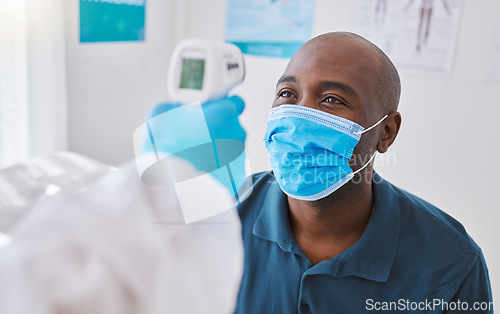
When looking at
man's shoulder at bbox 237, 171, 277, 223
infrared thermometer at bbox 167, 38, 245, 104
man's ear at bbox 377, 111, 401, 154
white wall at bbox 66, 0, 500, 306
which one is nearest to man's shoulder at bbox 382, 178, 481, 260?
man's ear at bbox 377, 111, 401, 154

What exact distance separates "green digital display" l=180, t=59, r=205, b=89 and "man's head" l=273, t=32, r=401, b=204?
77 cm

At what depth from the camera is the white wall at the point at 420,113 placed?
2.27 m

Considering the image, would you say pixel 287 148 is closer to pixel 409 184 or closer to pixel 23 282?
pixel 23 282

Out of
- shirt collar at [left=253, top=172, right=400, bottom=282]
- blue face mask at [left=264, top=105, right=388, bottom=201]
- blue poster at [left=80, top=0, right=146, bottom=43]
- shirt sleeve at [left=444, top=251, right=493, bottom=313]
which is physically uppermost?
blue poster at [left=80, top=0, right=146, bottom=43]

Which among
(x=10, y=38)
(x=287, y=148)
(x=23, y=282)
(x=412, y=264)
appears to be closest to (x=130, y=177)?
(x=23, y=282)

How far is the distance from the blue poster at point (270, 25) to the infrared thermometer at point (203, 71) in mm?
880

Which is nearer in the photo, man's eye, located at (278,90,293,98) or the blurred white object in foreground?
the blurred white object in foreground

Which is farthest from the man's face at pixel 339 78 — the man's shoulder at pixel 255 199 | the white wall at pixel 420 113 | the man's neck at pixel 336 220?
the white wall at pixel 420 113

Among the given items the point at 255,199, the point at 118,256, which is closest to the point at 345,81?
the point at 255,199

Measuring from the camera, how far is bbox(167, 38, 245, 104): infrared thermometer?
182 cm

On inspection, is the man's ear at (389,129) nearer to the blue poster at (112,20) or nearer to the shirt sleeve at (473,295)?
the shirt sleeve at (473,295)

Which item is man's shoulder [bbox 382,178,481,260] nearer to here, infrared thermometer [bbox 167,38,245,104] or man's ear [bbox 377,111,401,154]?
man's ear [bbox 377,111,401,154]

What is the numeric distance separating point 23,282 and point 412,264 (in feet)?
3.39

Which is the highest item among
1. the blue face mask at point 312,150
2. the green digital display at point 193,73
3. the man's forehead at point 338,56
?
the man's forehead at point 338,56
